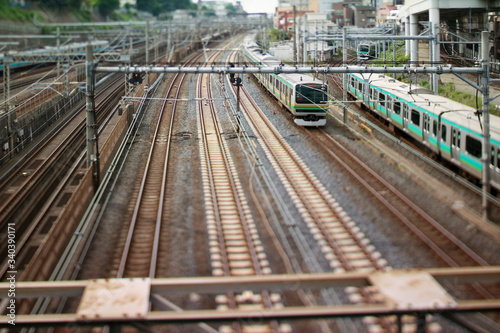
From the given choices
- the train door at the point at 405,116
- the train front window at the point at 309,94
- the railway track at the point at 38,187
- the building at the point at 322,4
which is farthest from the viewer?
the building at the point at 322,4

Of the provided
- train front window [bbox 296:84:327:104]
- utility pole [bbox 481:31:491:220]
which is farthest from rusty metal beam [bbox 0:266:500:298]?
train front window [bbox 296:84:327:104]

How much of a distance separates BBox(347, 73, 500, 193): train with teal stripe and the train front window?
8.29ft

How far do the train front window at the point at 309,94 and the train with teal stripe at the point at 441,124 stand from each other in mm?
2527

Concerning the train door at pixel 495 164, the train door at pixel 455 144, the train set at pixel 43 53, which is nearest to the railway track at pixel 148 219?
the train door at pixel 495 164

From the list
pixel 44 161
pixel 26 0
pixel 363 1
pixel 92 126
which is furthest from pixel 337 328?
pixel 363 1

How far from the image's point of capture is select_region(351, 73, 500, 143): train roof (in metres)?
13.6

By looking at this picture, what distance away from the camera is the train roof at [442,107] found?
13598mm

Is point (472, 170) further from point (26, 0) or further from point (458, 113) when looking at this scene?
point (26, 0)

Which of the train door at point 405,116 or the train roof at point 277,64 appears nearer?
the train door at point 405,116

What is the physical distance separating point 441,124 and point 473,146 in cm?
207

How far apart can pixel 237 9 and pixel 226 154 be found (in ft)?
508

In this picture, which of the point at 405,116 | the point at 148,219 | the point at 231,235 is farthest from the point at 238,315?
the point at 405,116

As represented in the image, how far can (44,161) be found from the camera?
59.9ft

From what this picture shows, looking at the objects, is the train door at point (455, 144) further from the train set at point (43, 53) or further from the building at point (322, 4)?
the building at point (322, 4)
